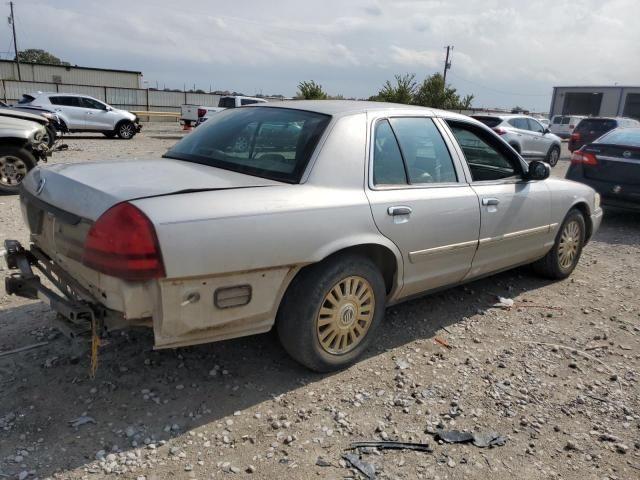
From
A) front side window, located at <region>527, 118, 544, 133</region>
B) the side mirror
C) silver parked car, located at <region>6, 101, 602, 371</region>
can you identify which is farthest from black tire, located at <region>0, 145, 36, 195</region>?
front side window, located at <region>527, 118, 544, 133</region>

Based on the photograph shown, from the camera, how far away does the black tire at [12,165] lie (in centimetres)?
768

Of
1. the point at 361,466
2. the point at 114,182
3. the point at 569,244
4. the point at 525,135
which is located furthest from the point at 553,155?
the point at 114,182

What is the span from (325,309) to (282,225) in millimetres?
675

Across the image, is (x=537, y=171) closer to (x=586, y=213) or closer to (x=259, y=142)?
(x=586, y=213)

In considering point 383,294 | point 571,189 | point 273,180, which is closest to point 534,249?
point 571,189

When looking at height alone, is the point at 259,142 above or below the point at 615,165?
above

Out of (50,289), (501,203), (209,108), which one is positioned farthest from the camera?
(209,108)

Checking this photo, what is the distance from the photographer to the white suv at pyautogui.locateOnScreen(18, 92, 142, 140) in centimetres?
1794

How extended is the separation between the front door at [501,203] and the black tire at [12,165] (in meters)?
6.45

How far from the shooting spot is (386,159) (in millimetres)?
3502

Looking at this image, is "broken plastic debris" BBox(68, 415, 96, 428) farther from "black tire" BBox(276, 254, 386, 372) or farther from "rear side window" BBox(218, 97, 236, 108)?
"rear side window" BBox(218, 97, 236, 108)

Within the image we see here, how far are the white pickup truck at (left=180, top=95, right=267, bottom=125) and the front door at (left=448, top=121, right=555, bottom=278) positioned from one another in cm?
1687

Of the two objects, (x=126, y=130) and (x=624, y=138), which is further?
(x=126, y=130)

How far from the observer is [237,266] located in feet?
8.68
